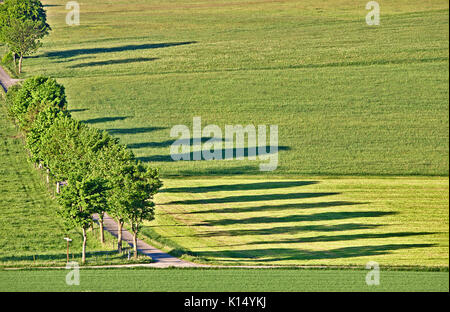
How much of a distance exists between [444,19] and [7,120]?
100220 millimetres

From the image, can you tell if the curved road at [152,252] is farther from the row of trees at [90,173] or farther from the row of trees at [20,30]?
the row of trees at [20,30]

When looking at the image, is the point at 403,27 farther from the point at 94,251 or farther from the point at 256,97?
the point at 94,251

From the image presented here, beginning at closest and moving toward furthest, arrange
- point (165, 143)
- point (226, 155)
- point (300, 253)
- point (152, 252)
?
point (300, 253)
point (152, 252)
point (226, 155)
point (165, 143)

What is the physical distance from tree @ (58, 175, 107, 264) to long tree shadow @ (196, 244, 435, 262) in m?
12.2

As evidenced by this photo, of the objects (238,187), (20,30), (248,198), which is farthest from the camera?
(20,30)

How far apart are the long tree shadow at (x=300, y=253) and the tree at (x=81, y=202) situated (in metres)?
12.2

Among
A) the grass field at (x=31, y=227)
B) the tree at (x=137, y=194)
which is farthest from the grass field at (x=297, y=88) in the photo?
the tree at (x=137, y=194)

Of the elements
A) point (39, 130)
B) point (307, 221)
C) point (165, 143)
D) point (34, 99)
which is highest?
point (34, 99)

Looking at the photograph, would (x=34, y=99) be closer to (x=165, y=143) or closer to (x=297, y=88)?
(x=165, y=143)

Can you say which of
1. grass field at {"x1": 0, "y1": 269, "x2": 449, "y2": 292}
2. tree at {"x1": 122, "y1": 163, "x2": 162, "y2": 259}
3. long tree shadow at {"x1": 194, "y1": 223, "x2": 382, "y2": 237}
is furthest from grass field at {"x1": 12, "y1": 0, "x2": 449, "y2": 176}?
grass field at {"x1": 0, "y1": 269, "x2": 449, "y2": 292}

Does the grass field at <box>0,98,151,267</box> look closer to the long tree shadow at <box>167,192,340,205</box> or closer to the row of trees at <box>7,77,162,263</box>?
the row of trees at <box>7,77,162,263</box>

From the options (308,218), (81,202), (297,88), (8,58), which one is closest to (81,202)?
(81,202)

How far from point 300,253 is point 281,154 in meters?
38.7

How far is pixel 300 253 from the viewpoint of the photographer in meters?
86.8
